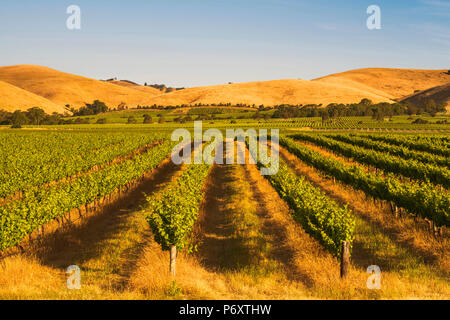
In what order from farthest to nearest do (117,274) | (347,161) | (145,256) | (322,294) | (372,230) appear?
1. (347,161)
2. (372,230)
3. (145,256)
4. (117,274)
5. (322,294)

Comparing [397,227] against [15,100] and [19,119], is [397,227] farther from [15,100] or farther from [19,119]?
[15,100]

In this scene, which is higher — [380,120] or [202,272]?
[380,120]

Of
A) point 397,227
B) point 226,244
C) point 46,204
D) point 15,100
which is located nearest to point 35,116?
point 15,100

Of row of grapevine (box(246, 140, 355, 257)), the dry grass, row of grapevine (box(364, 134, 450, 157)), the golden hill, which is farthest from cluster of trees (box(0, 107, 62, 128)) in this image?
the dry grass

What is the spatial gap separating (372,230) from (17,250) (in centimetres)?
1494

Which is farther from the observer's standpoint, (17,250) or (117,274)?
(17,250)

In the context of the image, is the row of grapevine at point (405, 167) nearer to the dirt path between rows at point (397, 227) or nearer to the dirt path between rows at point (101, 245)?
the dirt path between rows at point (397, 227)

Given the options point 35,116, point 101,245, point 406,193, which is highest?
point 35,116

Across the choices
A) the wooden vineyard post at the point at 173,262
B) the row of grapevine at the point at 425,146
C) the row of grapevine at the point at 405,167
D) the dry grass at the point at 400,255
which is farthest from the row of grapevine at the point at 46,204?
the row of grapevine at the point at 425,146

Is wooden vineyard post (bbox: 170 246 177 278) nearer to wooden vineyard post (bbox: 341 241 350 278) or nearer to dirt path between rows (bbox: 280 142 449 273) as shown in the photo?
wooden vineyard post (bbox: 341 241 350 278)

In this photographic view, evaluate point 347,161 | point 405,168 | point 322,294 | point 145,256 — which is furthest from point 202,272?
point 347,161

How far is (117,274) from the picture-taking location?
39.7 feet

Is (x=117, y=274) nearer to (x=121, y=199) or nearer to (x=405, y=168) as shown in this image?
(x=121, y=199)

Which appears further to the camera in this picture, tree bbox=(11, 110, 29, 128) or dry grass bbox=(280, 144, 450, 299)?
tree bbox=(11, 110, 29, 128)
